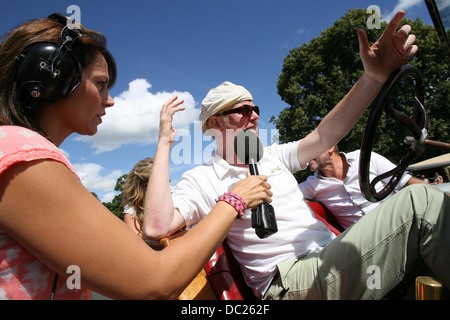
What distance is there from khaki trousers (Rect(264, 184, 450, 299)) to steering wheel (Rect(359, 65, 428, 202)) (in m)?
0.18

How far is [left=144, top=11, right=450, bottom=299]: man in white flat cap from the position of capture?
1327 mm

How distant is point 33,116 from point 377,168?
325 cm

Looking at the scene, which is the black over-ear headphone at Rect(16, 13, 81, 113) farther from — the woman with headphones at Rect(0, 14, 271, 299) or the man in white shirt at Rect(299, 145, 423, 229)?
the man in white shirt at Rect(299, 145, 423, 229)

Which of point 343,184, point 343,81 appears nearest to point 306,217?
point 343,184

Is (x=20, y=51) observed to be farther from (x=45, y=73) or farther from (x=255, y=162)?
(x=255, y=162)

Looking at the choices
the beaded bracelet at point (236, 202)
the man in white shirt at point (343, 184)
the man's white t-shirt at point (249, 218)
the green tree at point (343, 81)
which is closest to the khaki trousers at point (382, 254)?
the man's white t-shirt at point (249, 218)

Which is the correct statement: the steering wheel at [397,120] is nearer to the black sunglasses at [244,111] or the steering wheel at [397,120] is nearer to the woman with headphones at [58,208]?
the woman with headphones at [58,208]

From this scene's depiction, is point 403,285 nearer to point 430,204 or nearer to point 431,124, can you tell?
point 430,204

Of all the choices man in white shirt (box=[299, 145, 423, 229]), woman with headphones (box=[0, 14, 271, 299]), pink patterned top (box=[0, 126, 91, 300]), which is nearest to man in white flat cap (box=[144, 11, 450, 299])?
woman with headphones (box=[0, 14, 271, 299])

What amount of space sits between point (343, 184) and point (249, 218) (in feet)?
5.94

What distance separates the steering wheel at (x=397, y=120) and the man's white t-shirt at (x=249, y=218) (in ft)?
1.60

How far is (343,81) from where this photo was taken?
15.5m

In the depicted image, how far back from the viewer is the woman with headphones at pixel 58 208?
790 mm
